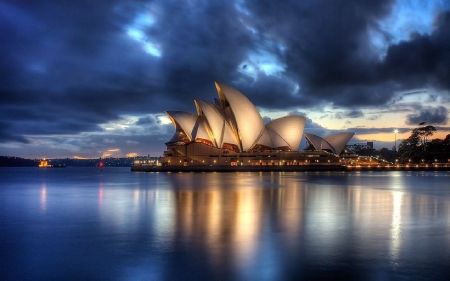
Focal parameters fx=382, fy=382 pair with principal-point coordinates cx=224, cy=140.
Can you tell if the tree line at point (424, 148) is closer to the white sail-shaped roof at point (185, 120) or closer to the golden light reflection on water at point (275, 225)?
the white sail-shaped roof at point (185, 120)

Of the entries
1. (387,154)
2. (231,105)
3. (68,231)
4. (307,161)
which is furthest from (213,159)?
(387,154)

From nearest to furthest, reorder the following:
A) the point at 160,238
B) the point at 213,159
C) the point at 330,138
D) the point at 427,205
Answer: the point at 160,238 < the point at 427,205 < the point at 213,159 < the point at 330,138

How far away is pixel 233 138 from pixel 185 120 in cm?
996

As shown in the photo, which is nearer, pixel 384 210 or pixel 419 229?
pixel 419 229

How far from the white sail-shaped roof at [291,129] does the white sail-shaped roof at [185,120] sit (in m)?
16.9

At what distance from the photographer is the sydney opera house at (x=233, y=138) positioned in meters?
69.8

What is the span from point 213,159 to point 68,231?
64739 millimetres

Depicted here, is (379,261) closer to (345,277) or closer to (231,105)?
(345,277)

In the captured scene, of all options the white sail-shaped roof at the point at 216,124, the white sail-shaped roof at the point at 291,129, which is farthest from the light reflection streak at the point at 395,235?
the white sail-shaped roof at the point at 291,129

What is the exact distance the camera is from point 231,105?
66.6 metres

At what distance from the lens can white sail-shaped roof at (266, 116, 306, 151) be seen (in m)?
79.6

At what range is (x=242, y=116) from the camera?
6894 centimetres

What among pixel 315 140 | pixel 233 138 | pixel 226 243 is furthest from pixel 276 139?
pixel 226 243

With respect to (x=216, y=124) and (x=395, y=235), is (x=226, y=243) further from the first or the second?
(x=216, y=124)
